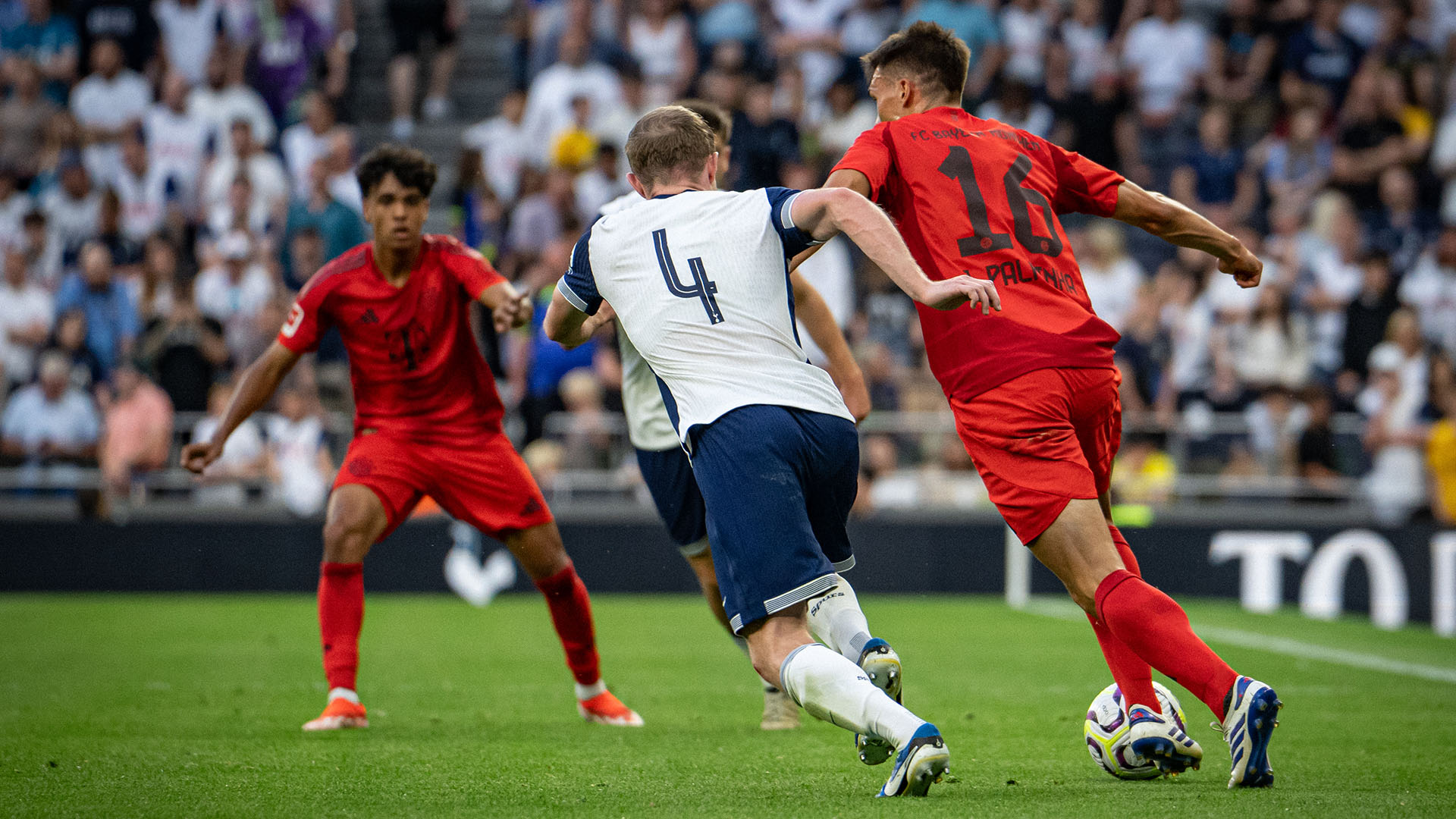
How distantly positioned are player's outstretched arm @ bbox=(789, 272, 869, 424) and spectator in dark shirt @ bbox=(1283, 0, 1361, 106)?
13.1m

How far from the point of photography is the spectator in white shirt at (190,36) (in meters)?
17.5

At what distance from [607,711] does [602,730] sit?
29cm

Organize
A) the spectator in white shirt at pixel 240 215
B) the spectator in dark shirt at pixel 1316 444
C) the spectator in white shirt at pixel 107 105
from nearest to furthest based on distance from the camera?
the spectator in dark shirt at pixel 1316 444 < the spectator in white shirt at pixel 240 215 < the spectator in white shirt at pixel 107 105

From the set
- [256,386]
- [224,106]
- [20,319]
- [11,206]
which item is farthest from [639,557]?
[11,206]

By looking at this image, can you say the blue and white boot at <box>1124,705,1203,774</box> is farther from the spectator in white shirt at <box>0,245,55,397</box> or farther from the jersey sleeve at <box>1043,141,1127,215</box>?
the spectator in white shirt at <box>0,245,55,397</box>

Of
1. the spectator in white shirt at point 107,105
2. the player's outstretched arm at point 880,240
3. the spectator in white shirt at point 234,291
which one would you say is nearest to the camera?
the player's outstretched arm at point 880,240

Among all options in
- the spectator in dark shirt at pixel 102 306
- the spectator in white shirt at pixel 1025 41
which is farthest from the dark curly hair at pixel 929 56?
the spectator in white shirt at pixel 1025 41

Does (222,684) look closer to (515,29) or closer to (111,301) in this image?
(111,301)

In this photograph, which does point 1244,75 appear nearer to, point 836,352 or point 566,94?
point 566,94

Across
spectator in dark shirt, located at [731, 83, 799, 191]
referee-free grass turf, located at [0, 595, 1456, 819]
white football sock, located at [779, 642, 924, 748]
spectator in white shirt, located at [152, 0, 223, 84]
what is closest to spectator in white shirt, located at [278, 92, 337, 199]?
spectator in white shirt, located at [152, 0, 223, 84]

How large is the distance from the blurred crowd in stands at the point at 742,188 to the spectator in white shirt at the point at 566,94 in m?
0.04

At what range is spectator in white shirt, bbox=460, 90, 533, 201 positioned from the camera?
52.7 ft

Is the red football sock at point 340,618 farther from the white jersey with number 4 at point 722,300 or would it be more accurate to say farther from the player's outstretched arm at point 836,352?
the white jersey with number 4 at point 722,300

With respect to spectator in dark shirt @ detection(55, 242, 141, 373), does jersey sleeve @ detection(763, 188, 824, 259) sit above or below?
above
